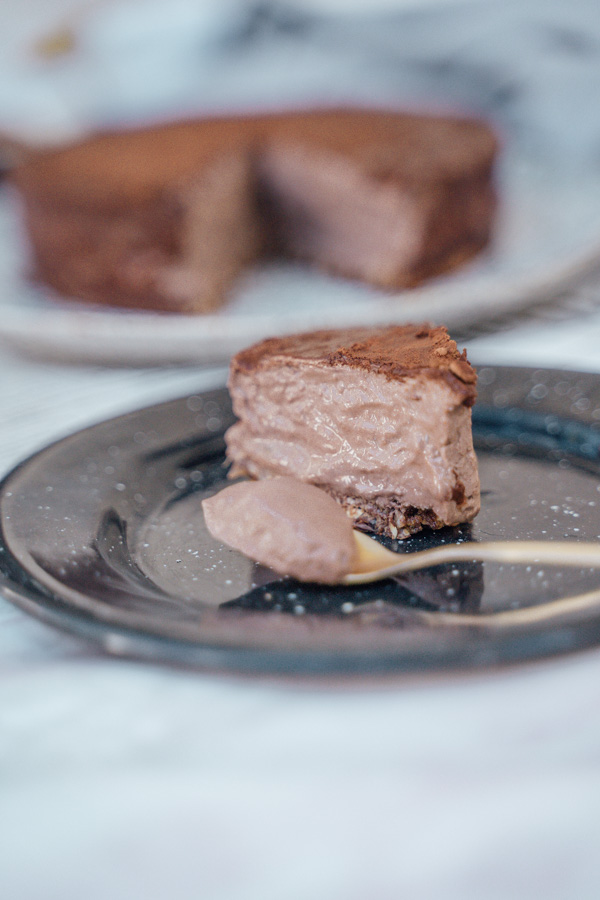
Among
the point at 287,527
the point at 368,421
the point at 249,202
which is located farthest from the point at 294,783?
the point at 249,202

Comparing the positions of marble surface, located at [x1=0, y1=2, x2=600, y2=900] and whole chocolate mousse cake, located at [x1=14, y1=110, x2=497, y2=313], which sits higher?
whole chocolate mousse cake, located at [x1=14, y1=110, x2=497, y2=313]

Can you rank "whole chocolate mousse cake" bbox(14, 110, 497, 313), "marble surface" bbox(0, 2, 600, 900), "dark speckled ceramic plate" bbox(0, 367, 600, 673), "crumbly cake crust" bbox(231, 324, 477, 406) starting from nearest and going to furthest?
"marble surface" bbox(0, 2, 600, 900) < "dark speckled ceramic plate" bbox(0, 367, 600, 673) < "crumbly cake crust" bbox(231, 324, 477, 406) < "whole chocolate mousse cake" bbox(14, 110, 497, 313)

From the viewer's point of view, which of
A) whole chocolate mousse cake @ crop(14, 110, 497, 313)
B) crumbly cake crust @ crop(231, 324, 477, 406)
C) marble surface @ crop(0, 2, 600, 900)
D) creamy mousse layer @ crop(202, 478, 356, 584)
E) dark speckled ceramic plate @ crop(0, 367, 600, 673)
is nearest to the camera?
marble surface @ crop(0, 2, 600, 900)

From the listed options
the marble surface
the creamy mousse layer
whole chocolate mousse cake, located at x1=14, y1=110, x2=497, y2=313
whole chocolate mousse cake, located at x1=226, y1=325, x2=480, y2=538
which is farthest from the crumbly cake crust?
whole chocolate mousse cake, located at x1=14, y1=110, x2=497, y2=313

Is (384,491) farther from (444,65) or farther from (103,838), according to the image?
(444,65)

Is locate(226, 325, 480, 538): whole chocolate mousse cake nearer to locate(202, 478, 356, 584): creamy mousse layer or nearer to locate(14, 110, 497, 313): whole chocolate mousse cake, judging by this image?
locate(202, 478, 356, 584): creamy mousse layer

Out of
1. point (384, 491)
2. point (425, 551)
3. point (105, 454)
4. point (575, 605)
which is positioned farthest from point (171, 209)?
point (575, 605)

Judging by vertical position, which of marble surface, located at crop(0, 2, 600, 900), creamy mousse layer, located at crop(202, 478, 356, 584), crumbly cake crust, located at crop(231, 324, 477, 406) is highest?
crumbly cake crust, located at crop(231, 324, 477, 406)

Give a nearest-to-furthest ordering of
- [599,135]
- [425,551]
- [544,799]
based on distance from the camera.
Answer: [544,799] < [425,551] < [599,135]
